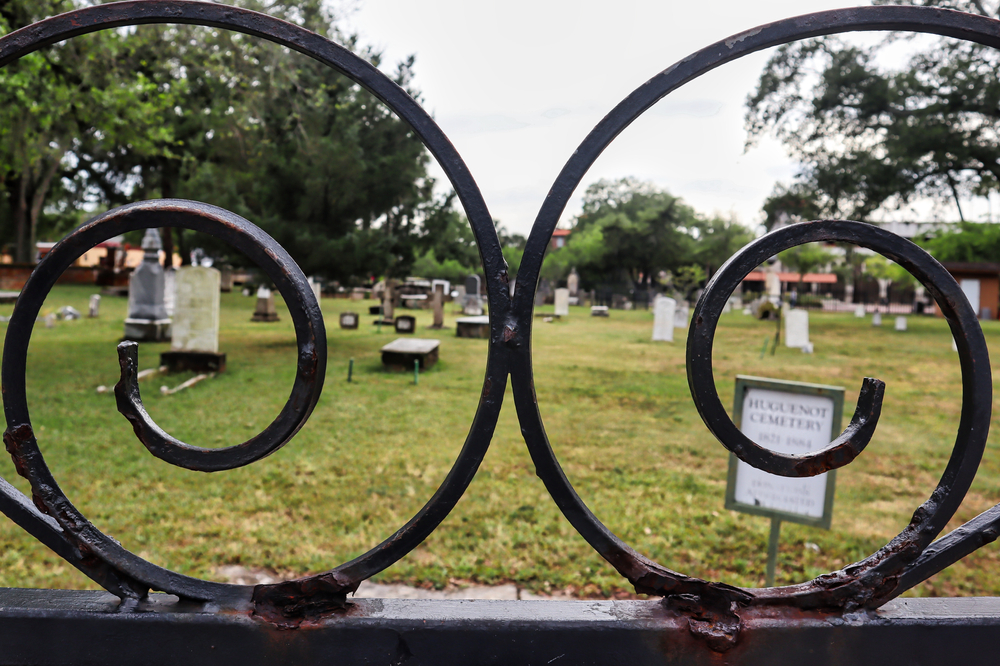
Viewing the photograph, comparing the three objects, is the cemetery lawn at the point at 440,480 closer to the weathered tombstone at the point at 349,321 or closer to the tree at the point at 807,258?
the weathered tombstone at the point at 349,321

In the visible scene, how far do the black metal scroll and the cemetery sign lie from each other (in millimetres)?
2166

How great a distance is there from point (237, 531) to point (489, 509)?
148 cm

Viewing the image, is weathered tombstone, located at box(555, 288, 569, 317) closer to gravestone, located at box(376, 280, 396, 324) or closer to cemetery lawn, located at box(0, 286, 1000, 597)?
gravestone, located at box(376, 280, 396, 324)

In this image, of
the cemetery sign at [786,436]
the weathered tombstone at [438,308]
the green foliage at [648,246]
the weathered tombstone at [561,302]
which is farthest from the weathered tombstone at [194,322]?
the green foliage at [648,246]

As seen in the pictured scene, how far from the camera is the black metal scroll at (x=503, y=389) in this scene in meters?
0.57

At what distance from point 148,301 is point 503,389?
38.3 ft

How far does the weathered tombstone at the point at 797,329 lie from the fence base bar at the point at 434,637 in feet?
43.6

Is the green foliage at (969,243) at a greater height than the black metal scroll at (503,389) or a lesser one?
greater

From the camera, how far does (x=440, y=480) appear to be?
4293 mm

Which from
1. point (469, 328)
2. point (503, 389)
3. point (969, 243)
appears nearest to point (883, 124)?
point (969, 243)

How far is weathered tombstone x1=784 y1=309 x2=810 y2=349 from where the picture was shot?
1255 centimetres

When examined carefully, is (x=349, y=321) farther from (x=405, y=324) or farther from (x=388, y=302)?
(x=405, y=324)

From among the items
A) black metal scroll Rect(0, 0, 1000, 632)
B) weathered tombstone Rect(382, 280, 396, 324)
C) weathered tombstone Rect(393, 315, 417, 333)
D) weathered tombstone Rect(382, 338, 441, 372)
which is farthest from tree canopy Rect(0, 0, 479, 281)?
black metal scroll Rect(0, 0, 1000, 632)

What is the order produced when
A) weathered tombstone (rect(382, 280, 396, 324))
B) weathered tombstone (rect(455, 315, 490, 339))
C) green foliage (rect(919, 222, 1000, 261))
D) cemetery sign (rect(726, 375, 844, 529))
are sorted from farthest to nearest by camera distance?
green foliage (rect(919, 222, 1000, 261)) → weathered tombstone (rect(382, 280, 396, 324)) → weathered tombstone (rect(455, 315, 490, 339)) → cemetery sign (rect(726, 375, 844, 529))
